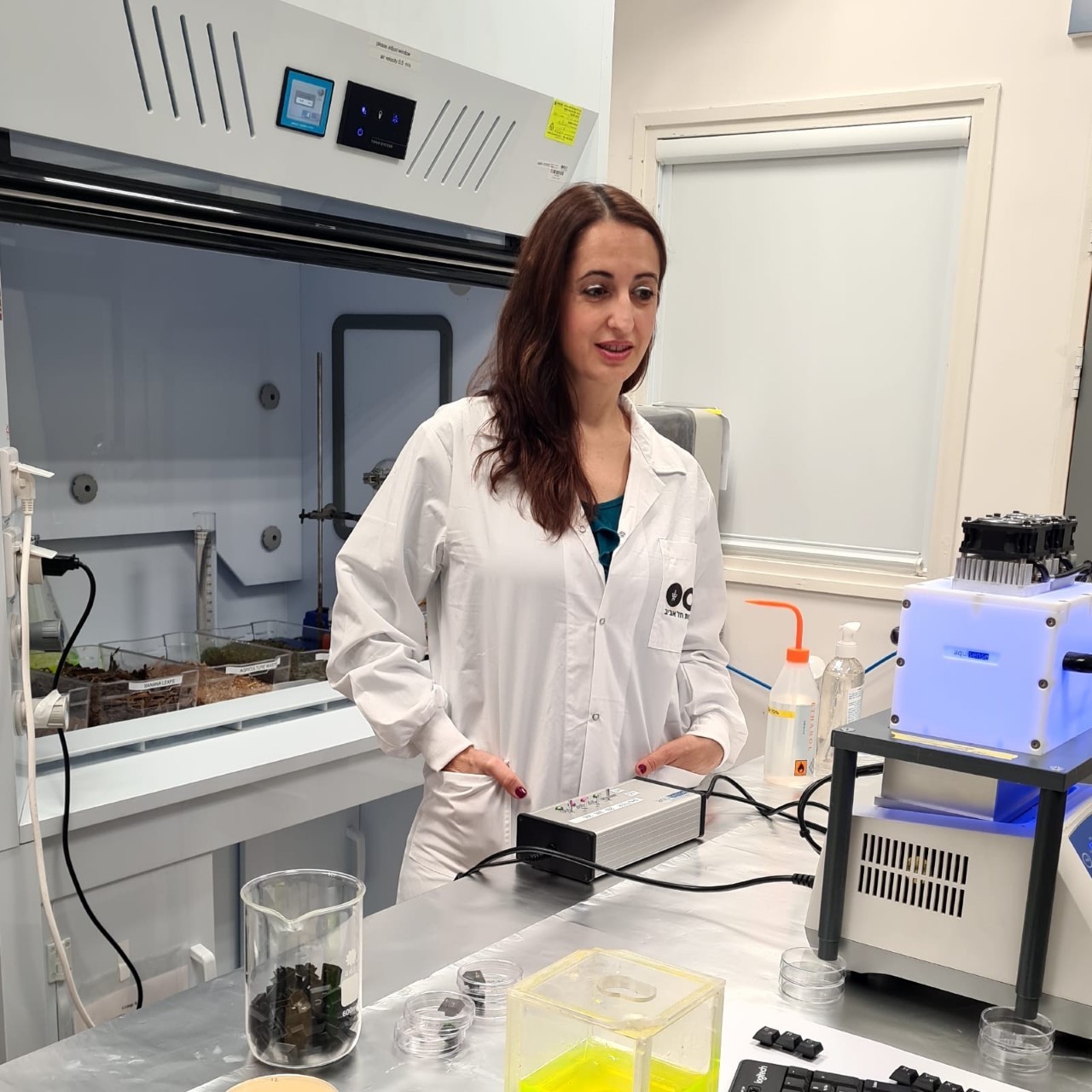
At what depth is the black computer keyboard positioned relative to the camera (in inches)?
30.0

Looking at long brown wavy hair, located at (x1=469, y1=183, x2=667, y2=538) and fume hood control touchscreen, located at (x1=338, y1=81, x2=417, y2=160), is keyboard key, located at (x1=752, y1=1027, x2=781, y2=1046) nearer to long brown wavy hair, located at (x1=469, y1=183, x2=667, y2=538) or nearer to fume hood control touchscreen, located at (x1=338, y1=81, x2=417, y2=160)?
long brown wavy hair, located at (x1=469, y1=183, x2=667, y2=538)

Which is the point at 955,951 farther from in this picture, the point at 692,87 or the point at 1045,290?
the point at 692,87

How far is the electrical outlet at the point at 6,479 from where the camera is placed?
4.44 feet

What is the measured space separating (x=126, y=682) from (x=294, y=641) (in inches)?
18.0

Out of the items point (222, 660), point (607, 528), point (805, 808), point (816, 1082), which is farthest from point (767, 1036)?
point (222, 660)

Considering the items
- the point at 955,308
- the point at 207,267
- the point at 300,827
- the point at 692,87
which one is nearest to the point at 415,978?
the point at 300,827

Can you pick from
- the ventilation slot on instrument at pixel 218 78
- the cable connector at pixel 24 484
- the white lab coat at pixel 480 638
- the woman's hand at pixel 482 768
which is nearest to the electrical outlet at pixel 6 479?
the cable connector at pixel 24 484

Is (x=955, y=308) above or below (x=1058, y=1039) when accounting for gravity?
above

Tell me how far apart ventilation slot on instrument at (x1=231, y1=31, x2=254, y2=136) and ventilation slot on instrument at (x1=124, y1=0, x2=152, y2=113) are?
5.1 inches

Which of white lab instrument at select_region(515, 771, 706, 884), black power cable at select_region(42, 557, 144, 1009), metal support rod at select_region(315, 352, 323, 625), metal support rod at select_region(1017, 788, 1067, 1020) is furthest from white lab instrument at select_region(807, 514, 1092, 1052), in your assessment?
metal support rod at select_region(315, 352, 323, 625)

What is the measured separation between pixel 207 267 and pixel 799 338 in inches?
59.0

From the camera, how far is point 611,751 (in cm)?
146

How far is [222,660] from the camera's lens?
6.57ft

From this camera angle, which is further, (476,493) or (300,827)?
(300,827)
